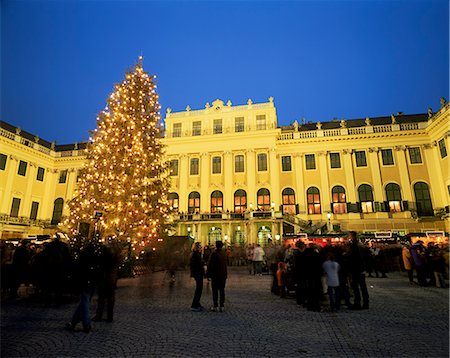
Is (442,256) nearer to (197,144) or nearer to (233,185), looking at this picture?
(233,185)

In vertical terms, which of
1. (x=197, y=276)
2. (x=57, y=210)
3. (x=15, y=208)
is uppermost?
(x=57, y=210)

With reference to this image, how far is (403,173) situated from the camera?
33156 mm

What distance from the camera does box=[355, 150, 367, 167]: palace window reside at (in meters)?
34.7

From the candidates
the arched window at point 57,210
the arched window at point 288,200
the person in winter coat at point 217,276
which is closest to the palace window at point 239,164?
the arched window at point 288,200

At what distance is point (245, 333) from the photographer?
5.48m

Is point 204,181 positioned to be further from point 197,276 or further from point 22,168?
point 197,276

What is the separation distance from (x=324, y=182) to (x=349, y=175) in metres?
2.98

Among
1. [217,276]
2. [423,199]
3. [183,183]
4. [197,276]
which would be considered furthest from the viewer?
[183,183]

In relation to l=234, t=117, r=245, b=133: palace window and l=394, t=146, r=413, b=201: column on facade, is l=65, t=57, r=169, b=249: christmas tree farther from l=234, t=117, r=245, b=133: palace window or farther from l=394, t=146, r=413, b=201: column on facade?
l=394, t=146, r=413, b=201: column on facade

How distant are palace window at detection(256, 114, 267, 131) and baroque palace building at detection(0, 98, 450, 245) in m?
0.13

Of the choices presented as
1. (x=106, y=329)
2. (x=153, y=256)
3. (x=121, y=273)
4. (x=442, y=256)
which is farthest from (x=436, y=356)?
(x=153, y=256)

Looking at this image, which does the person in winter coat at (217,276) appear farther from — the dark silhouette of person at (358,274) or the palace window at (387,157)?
the palace window at (387,157)

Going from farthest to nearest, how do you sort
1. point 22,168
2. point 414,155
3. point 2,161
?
point 22,168 < point 2,161 < point 414,155

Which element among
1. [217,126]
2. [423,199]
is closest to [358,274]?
[423,199]
